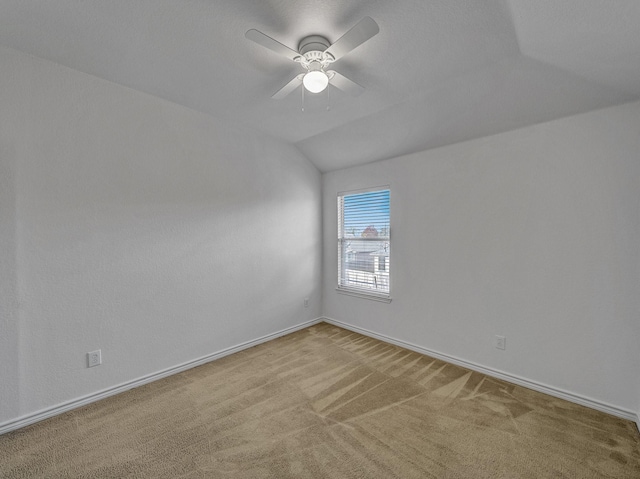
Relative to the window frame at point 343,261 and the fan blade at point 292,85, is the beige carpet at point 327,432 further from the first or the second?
the fan blade at point 292,85

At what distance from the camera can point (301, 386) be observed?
7.98 feet

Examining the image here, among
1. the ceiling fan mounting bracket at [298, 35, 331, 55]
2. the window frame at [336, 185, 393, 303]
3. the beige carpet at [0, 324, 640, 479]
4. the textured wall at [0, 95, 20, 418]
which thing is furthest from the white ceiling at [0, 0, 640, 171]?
the beige carpet at [0, 324, 640, 479]

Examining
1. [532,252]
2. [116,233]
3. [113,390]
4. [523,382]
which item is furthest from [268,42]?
[523,382]

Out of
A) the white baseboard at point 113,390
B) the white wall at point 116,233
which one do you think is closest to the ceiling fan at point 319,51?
the white wall at point 116,233

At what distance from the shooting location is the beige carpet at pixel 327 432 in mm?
1595

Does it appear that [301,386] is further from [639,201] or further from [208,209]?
[639,201]

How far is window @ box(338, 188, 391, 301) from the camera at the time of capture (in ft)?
11.4

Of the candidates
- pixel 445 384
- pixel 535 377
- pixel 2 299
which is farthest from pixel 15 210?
pixel 535 377

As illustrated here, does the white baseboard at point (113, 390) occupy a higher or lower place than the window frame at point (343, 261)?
lower

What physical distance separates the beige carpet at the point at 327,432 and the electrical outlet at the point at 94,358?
315 mm

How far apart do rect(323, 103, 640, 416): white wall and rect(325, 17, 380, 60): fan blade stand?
5.69 feet

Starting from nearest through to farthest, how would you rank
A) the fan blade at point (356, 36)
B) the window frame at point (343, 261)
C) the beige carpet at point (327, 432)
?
the fan blade at point (356, 36) → the beige carpet at point (327, 432) → the window frame at point (343, 261)

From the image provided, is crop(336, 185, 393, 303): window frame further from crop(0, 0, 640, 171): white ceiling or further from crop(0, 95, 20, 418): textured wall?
crop(0, 95, 20, 418): textured wall

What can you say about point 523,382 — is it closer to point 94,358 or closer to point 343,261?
point 343,261
